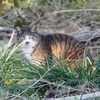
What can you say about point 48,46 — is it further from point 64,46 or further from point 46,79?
point 46,79

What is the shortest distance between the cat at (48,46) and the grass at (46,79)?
980 millimetres

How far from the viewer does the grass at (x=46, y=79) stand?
212 inches

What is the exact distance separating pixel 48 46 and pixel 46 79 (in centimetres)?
162

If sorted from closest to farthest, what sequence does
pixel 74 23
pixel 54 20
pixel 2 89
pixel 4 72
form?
pixel 2 89
pixel 4 72
pixel 74 23
pixel 54 20

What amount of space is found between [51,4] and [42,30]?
137 centimetres

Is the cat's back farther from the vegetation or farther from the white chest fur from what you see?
the vegetation

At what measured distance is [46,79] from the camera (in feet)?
18.8

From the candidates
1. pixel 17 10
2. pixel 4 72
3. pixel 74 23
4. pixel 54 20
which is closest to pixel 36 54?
pixel 4 72

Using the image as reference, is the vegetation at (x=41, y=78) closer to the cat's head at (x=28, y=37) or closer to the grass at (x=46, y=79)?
the grass at (x=46, y=79)

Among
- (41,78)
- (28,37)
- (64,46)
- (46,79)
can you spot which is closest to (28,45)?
(28,37)

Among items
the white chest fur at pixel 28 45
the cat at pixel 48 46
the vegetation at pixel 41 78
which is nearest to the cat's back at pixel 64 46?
Answer: the cat at pixel 48 46

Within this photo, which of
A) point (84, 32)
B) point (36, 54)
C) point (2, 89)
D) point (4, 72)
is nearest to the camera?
point (2, 89)

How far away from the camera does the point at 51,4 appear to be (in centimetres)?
1130

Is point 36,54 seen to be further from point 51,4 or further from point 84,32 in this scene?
point 51,4
